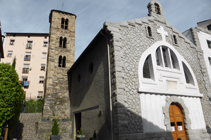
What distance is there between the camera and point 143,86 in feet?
24.0

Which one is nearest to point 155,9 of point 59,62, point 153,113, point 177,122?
point 153,113

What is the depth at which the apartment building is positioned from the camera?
85.7 feet

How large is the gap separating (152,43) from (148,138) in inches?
199

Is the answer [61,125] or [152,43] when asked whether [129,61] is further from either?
[61,125]

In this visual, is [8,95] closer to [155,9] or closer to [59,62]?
[59,62]

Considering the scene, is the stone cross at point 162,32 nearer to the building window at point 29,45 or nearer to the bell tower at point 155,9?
the bell tower at point 155,9

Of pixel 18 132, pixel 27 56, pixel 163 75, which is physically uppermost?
pixel 27 56

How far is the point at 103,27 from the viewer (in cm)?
773

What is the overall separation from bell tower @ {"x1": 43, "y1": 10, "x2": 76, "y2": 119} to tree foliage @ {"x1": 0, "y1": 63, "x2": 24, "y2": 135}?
19.2 ft

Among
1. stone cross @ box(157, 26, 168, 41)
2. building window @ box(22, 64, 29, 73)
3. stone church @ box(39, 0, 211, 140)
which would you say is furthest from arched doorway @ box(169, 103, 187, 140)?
building window @ box(22, 64, 29, 73)

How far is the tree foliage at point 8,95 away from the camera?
5848mm

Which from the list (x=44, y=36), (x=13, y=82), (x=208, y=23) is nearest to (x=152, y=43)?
(x=13, y=82)

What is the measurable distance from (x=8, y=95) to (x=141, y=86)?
579 centimetres

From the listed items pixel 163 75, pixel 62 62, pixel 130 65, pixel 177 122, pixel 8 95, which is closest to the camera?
pixel 8 95
